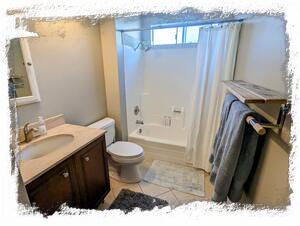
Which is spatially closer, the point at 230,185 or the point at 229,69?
the point at 230,185

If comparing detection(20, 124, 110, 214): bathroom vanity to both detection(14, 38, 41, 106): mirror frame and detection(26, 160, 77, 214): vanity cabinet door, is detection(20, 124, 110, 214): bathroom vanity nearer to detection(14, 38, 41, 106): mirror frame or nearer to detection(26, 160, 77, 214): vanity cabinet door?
detection(26, 160, 77, 214): vanity cabinet door

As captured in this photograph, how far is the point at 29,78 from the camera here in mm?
1292

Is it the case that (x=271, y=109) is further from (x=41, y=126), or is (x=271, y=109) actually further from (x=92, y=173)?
(x=41, y=126)

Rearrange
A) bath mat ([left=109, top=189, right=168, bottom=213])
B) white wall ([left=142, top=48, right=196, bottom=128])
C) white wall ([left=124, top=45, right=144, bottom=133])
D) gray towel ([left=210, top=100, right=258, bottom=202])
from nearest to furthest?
gray towel ([left=210, top=100, right=258, bottom=202])
bath mat ([left=109, top=189, right=168, bottom=213])
white wall ([left=124, top=45, right=144, bottom=133])
white wall ([left=142, top=48, right=196, bottom=128])

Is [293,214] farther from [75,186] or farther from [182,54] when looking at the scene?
[182,54]

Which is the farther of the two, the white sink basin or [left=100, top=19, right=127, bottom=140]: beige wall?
[left=100, top=19, right=127, bottom=140]: beige wall

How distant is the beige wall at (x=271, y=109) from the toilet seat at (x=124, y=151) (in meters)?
1.15

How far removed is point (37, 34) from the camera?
1276 millimetres

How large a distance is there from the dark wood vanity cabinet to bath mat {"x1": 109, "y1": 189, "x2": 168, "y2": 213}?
194 millimetres

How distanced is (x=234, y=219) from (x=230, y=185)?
0.53m

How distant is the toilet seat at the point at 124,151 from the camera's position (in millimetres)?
1768

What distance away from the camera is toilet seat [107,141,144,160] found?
1.77m

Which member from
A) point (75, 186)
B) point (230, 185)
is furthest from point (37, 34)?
point (230, 185)

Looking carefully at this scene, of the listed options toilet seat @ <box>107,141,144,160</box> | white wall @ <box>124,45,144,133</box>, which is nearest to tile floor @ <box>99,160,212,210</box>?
toilet seat @ <box>107,141,144,160</box>
